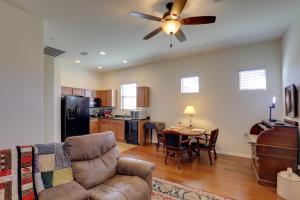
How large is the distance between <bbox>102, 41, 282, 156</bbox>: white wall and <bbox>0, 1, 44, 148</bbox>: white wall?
3.81 metres

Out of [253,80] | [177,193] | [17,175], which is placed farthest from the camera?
[253,80]

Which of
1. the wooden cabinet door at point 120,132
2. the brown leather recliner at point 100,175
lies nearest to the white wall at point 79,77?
the wooden cabinet door at point 120,132

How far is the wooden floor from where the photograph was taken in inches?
106

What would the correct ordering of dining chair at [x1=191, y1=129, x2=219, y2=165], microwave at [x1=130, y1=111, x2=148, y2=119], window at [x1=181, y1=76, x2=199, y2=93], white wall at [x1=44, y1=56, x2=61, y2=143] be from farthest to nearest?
microwave at [x1=130, y1=111, x2=148, y2=119], window at [x1=181, y1=76, x2=199, y2=93], white wall at [x1=44, y1=56, x2=61, y2=143], dining chair at [x1=191, y1=129, x2=219, y2=165]

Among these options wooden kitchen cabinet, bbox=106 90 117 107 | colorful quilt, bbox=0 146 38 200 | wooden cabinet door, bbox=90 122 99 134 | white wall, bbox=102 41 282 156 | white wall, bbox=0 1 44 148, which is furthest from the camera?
wooden kitchen cabinet, bbox=106 90 117 107

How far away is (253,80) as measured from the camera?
442 cm

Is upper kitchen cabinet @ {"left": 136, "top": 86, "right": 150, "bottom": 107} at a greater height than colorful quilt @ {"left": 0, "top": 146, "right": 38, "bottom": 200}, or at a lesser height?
greater

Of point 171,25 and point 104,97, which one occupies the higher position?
point 171,25

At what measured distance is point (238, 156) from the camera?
4484mm

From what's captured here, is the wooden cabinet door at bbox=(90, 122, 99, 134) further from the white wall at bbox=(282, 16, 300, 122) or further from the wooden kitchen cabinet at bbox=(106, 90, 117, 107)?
the white wall at bbox=(282, 16, 300, 122)

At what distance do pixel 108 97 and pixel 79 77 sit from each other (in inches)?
54.9

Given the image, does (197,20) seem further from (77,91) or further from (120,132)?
(77,91)

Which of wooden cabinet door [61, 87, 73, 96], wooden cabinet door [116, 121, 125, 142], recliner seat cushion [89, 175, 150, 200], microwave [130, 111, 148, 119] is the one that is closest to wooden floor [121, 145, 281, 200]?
recliner seat cushion [89, 175, 150, 200]

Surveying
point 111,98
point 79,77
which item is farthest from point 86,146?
point 79,77
